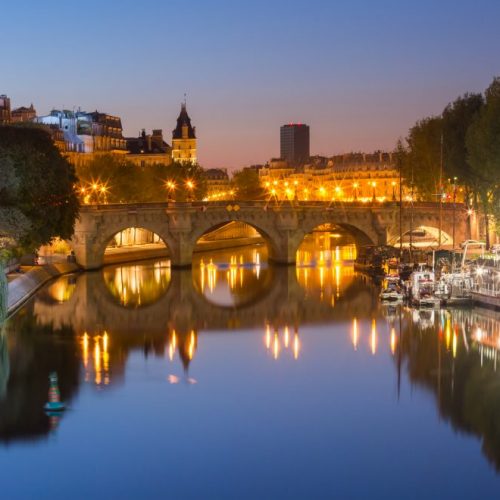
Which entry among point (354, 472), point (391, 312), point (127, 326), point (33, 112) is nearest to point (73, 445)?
point (354, 472)

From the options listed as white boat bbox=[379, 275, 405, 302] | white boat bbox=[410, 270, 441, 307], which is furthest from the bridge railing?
white boat bbox=[410, 270, 441, 307]

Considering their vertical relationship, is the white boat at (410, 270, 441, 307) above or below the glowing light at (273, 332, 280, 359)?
above

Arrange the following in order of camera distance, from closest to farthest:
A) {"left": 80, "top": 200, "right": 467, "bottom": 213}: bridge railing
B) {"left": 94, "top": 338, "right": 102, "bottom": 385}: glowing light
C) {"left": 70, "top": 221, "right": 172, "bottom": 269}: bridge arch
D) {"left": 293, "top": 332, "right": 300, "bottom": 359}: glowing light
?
{"left": 94, "top": 338, "right": 102, "bottom": 385}: glowing light → {"left": 293, "top": 332, "right": 300, "bottom": 359}: glowing light → {"left": 70, "top": 221, "right": 172, "bottom": 269}: bridge arch → {"left": 80, "top": 200, "right": 467, "bottom": 213}: bridge railing

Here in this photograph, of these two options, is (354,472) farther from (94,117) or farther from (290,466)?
(94,117)

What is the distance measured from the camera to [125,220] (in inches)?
3413

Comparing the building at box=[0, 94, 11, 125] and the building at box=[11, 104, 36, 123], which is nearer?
the building at box=[0, 94, 11, 125]

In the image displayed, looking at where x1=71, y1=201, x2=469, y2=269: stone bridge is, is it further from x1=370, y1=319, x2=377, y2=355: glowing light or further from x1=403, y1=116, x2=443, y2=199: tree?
x1=370, y1=319, x2=377, y2=355: glowing light

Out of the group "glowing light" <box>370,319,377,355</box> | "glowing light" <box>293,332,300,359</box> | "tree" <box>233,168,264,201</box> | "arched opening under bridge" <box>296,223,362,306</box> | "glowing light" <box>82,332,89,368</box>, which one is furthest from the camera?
"tree" <box>233,168,264,201</box>

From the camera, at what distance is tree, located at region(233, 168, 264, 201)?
6875 inches

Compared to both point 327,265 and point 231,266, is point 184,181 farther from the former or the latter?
point 327,265

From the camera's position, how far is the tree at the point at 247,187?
17462 cm

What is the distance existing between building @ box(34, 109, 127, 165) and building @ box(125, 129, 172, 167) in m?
2.81

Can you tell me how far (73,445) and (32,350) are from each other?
15.9m

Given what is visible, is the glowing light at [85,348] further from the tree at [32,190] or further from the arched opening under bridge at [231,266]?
the arched opening under bridge at [231,266]
